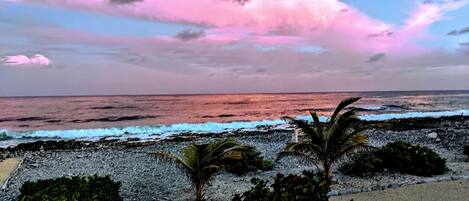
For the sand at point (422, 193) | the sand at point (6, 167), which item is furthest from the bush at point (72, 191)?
the sand at point (422, 193)

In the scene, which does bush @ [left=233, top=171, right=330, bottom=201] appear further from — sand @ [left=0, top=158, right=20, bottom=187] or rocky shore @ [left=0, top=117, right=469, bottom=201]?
sand @ [left=0, top=158, right=20, bottom=187]

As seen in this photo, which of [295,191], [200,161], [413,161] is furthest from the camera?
[413,161]

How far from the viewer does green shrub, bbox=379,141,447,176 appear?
1134 cm

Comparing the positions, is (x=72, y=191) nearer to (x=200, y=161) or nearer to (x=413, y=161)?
(x=200, y=161)

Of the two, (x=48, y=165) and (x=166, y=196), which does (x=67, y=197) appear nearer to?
(x=166, y=196)

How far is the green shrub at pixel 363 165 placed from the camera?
11.3m

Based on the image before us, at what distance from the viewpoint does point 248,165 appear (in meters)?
12.6

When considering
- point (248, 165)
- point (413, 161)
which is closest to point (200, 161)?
point (248, 165)

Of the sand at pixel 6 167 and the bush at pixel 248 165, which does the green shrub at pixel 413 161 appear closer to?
the bush at pixel 248 165

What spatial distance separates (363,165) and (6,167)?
1270 cm

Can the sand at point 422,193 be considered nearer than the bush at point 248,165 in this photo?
Yes

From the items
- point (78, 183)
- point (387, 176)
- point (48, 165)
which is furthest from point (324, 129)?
point (48, 165)

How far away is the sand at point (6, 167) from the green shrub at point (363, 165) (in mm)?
9943

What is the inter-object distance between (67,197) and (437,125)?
89.8 feet
